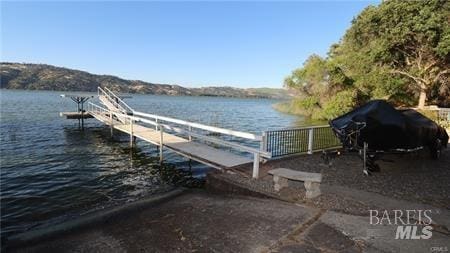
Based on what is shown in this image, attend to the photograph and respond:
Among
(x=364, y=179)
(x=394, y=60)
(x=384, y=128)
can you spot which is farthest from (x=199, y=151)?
(x=394, y=60)

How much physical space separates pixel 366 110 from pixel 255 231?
242 inches

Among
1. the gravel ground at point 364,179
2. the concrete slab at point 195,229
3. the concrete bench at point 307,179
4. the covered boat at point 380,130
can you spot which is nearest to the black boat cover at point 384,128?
the covered boat at point 380,130

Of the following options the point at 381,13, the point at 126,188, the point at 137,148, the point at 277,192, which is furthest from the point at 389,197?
the point at 381,13

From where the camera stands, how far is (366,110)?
906cm

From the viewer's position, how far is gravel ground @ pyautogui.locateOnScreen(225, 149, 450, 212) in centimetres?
612

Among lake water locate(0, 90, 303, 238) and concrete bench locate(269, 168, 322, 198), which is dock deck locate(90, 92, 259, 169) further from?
concrete bench locate(269, 168, 322, 198)

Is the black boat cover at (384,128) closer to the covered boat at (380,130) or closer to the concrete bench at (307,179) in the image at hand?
the covered boat at (380,130)

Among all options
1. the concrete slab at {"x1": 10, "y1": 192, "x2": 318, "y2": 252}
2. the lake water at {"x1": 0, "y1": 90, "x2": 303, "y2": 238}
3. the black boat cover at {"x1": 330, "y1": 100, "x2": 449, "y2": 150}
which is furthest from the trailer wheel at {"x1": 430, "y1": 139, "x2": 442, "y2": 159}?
the lake water at {"x1": 0, "y1": 90, "x2": 303, "y2": 238}

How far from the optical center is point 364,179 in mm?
7809

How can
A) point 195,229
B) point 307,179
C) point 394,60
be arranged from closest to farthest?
point 195,229 → point 307,179 → point 394,60

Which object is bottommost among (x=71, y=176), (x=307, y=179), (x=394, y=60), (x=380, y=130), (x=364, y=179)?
(x=71, y=176)

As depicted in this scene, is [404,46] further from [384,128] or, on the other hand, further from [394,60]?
[384,128]

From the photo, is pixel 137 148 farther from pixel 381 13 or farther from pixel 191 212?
pixel 381 13

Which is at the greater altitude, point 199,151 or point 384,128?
point 384,128
